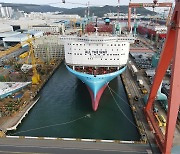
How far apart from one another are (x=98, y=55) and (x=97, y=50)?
2.12 ft

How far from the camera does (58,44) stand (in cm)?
3991

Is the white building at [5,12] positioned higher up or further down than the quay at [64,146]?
higher up

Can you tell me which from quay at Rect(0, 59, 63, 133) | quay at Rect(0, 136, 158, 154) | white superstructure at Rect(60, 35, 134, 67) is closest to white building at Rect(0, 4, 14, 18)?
quay at Rect(0, 59, 63, 133)

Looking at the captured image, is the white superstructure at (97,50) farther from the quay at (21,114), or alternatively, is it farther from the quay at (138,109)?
the quay at (21,114)

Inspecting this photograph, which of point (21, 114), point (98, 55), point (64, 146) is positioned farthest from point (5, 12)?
point (64, 146)

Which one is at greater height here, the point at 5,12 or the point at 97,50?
the point at 5,12

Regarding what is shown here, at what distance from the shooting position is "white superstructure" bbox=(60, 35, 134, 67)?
23.0 metres

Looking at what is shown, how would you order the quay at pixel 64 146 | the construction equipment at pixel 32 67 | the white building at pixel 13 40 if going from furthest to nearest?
the white building at pixel 13 40 < the construction equipment at pixel 32 67 < the quay at pixel 64 146

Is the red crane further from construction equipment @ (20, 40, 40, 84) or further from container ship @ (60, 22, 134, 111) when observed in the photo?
construction equipment @ (20, 40, 40, 84)

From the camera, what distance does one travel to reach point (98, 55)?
23.3 m

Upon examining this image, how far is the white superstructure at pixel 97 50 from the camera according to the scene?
22953 mm

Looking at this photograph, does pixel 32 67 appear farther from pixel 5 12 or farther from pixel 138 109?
pixel 5 12

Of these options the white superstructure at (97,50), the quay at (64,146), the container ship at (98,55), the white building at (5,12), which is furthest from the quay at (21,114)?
the white building at (5,12)

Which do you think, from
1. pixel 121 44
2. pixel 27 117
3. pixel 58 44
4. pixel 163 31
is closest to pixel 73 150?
pixel 27 117
